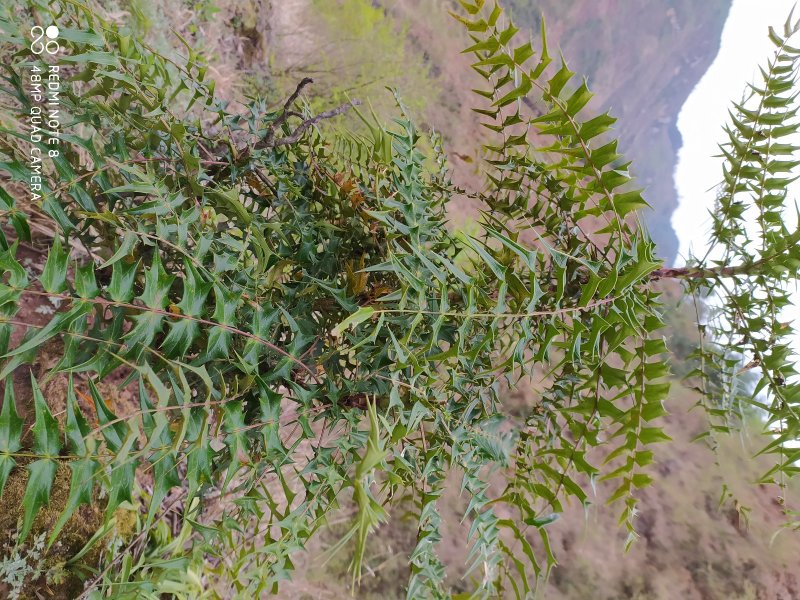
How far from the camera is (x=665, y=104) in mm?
1918

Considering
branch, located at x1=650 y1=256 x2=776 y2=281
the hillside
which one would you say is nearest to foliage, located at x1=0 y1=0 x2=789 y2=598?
branch, located at x1=650 y1=256 x2=776 y2=281

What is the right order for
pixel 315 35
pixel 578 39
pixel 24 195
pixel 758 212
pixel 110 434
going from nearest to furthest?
pixel 110 434 < pixel 758 212 < pixel 24 195 < pixel 315 35 < pixel 578 39

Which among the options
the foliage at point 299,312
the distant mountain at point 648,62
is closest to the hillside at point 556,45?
the distant mountain at point 648,62

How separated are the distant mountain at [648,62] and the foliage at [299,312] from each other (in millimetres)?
1505

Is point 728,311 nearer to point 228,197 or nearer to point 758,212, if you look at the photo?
point 758,212

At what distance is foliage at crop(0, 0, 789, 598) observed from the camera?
0.90 feet

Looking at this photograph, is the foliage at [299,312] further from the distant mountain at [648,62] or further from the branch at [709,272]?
the distant mountain at [648,62]

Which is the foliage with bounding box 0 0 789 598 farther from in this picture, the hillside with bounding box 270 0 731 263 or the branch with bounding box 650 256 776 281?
the hillside with bounding box 270 0 731 263

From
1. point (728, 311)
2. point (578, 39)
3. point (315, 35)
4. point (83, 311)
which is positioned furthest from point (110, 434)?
point (578, 39)

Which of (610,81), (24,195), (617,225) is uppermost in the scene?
(610,81)

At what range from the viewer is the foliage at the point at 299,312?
0.27 metres

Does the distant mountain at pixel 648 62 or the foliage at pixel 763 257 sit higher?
the distant mountain at pixel 648 62

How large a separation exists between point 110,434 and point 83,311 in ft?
0.24

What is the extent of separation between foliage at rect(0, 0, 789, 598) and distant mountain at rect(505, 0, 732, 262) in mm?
1505
